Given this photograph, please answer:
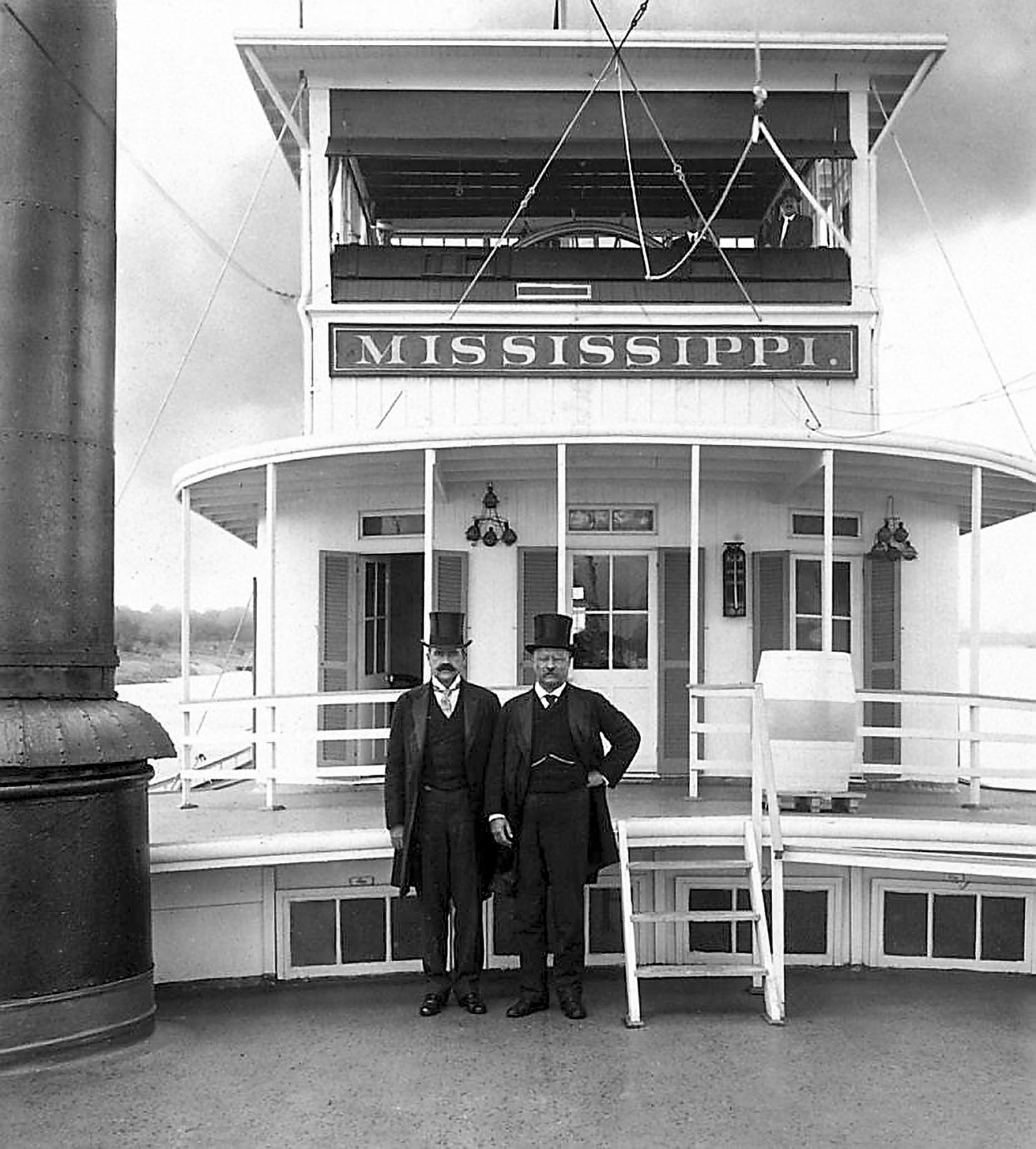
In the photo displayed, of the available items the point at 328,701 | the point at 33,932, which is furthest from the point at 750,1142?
the point at 328,701

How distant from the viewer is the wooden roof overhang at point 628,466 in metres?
9.24

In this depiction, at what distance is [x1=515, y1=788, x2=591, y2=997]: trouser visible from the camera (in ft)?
23.0

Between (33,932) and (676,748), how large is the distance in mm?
5599

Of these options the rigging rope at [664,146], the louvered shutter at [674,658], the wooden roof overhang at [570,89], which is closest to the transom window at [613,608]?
the louvered shutter at [674,658]

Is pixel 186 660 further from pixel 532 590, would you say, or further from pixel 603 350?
pixel 603 350

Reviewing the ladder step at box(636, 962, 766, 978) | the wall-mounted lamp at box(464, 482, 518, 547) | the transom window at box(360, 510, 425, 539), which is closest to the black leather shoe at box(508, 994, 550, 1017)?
the ladder step at box(636, 962, 766, 978)

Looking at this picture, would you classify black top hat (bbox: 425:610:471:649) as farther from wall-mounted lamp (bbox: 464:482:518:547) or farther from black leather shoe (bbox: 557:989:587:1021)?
wall-mounted lamp (bbox: 464:482:518:547)

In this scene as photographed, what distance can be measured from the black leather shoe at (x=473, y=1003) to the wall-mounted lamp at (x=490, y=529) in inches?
162

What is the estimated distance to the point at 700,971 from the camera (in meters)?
7.01

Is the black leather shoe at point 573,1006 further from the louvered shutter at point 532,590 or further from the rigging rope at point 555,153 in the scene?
the rigging rope at point 555,153

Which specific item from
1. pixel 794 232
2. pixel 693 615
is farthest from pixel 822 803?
pixel 794 232

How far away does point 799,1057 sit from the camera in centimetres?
648

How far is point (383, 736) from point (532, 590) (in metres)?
2.43

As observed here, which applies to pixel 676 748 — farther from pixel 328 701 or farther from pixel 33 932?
pixel 33 932
